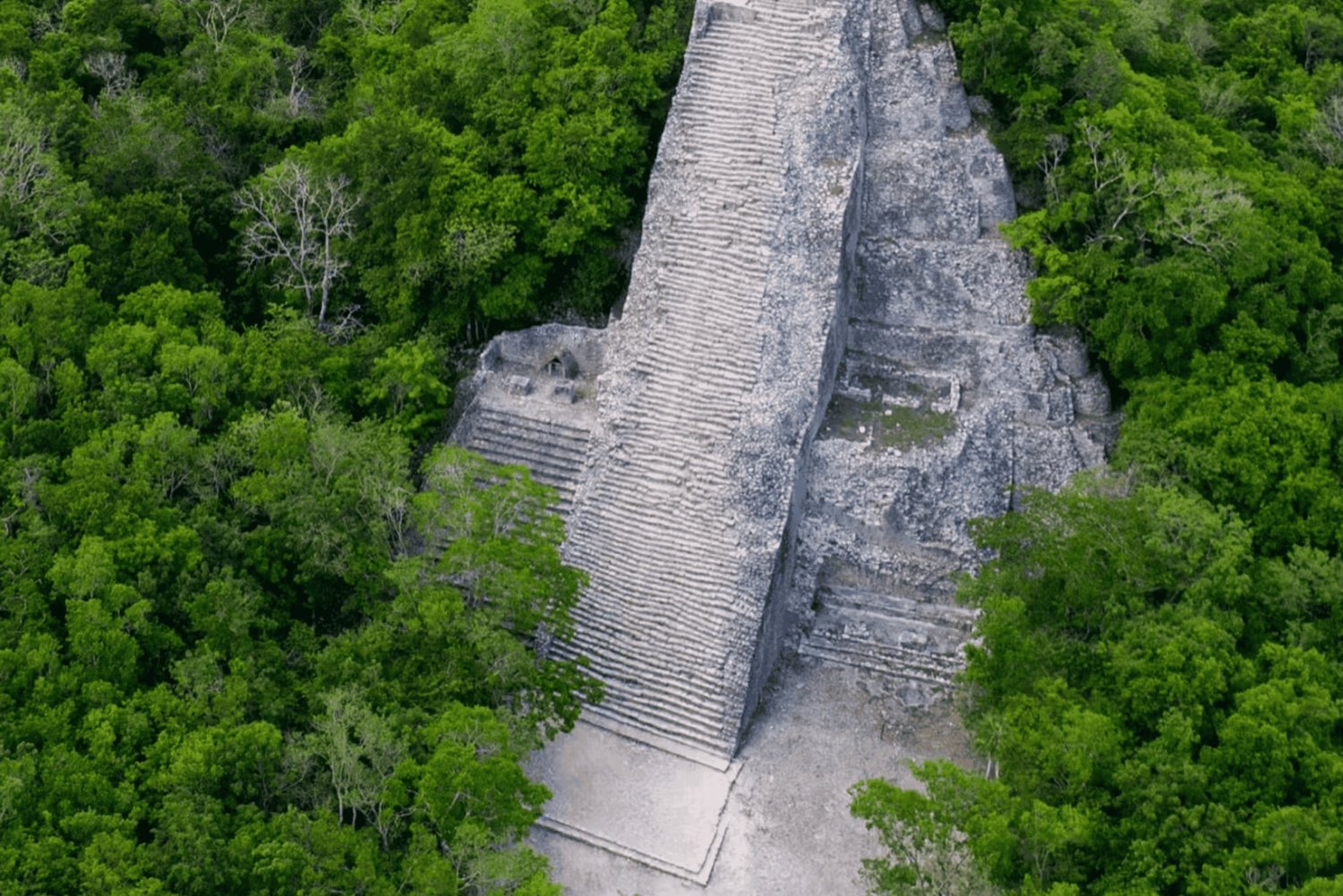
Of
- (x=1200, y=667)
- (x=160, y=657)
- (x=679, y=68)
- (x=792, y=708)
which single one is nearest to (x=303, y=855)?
(x=160, y=657)

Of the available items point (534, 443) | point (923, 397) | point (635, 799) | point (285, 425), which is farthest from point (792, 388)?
point (285, 425)

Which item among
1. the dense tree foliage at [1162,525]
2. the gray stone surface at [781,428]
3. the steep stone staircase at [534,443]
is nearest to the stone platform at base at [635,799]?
the gray stone surface at [781,428]

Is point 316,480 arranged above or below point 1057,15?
below

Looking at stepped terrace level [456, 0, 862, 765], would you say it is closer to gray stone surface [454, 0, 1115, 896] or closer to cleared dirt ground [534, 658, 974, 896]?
gray stone surface [454, 0, 1115, 896]

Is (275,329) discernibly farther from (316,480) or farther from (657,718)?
(657,718)

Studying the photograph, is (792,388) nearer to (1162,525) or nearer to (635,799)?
(1162,525)

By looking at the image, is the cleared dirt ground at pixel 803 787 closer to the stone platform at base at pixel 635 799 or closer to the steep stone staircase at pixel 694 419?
the stone platform at base at pixel 635 799

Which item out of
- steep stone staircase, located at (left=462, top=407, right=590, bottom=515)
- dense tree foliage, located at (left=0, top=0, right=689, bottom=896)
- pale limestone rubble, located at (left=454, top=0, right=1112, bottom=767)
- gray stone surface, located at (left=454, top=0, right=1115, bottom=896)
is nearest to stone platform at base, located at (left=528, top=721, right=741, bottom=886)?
gray stone surface, located at (left=454, top=0, right=1115, bottom=896)
